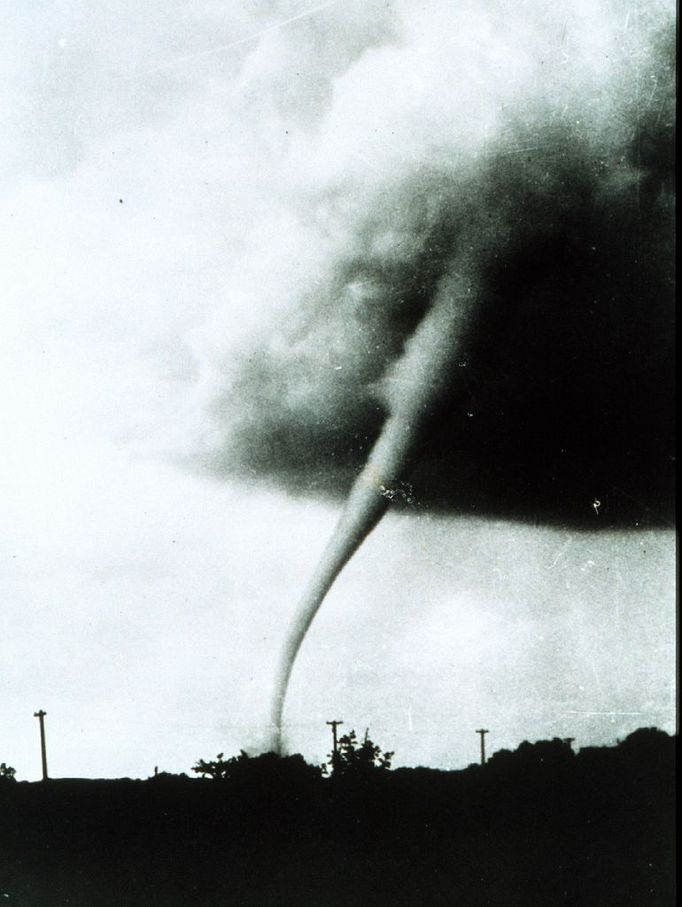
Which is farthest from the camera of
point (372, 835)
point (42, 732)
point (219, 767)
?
point (42, 732)

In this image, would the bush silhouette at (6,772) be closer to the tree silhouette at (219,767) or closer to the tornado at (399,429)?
the tree silhouette at (219,767)

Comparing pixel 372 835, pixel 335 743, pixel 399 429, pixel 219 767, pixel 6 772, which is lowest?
pixel 372 835

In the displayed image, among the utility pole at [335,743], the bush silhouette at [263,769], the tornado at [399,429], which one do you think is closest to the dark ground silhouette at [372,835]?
the bush silhouette at [263,769]

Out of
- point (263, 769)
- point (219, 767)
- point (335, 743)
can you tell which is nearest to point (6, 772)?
point (219, 767)

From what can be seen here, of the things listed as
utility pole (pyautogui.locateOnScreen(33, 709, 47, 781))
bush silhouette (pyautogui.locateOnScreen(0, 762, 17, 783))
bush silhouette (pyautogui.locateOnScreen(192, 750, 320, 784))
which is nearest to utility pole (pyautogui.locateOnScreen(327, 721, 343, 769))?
bush silhouette (pyautogui.locateOnScreen(192, 750, 320, 784))

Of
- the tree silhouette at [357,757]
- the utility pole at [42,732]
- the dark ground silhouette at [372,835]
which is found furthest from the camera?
the utility pole at [42,732]

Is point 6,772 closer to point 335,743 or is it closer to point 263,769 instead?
point 263,769
